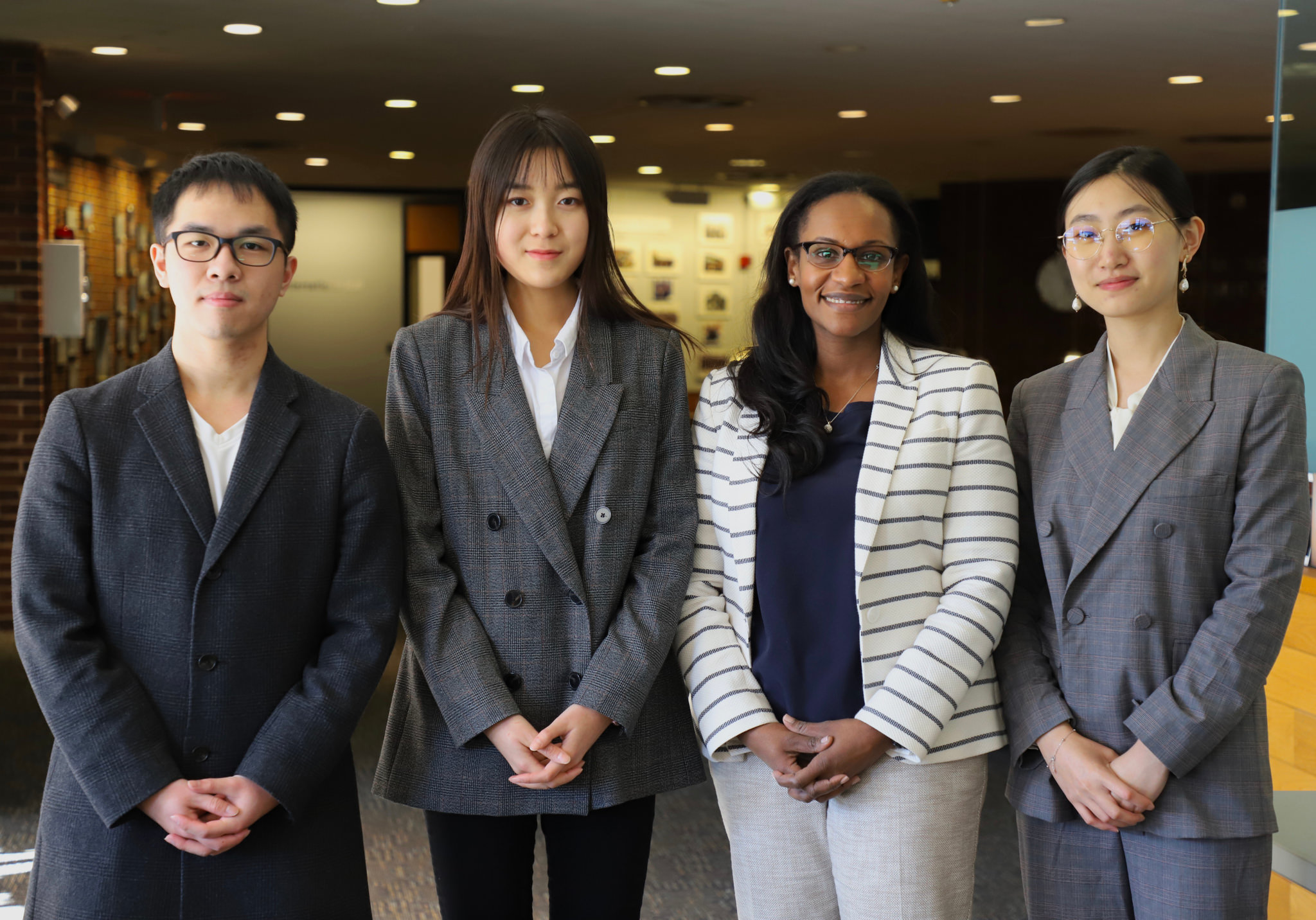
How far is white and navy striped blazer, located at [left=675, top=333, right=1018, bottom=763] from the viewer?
6.46 ft

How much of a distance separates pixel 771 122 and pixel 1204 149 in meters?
4.30

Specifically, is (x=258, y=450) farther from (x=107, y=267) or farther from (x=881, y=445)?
(x=107, y=267)

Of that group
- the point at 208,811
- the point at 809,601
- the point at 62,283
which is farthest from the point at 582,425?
the point at 62,283

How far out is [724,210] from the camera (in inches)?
520

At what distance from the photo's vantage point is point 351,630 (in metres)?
1.88

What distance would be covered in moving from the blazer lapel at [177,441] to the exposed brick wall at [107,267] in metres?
6.31

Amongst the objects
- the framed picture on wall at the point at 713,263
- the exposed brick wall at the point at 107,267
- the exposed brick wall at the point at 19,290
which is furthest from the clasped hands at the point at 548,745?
the framed picture on wall at the point at 713,263

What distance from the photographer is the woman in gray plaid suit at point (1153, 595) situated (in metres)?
1.88

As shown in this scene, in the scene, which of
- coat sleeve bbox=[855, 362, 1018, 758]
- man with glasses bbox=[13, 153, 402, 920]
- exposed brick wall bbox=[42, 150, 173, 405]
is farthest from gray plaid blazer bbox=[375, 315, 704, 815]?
exposed brick wall bbox=[42, 150, 173, 405]

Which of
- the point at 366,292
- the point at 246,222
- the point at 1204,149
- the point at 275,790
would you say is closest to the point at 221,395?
the point at 246,222

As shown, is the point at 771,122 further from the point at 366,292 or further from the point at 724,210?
the point at 366,292

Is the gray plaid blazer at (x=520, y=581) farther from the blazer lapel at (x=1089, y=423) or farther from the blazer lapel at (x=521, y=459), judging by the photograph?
the blazer lapel at (x=1089, y=423)

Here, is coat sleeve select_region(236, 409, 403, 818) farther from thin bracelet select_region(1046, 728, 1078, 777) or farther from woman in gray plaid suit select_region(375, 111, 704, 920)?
thin bracelet select_region(1046, 728, 1078, 777)

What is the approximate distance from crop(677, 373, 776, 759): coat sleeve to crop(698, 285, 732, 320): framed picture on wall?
11.3m
